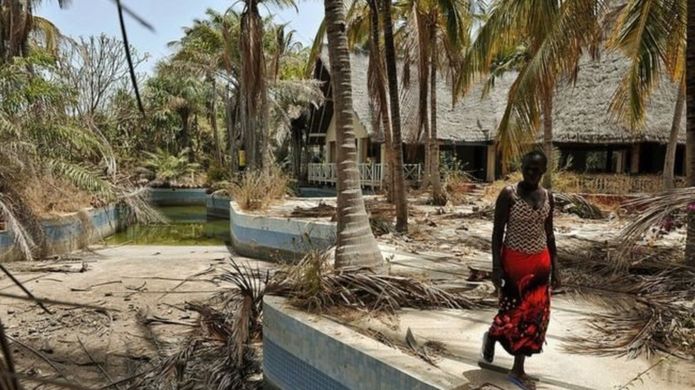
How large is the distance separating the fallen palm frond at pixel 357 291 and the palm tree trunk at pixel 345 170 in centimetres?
49

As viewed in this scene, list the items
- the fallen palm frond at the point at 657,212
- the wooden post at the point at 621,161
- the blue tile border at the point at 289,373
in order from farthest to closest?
1. the wooden post at the point at 621,161
2. the fallen palm frond at the point at 657,212
3. the blue tile border at the point at 289,373

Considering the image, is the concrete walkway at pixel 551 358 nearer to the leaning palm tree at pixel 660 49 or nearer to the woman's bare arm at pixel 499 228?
the woman's bare arm at pixel 499 228

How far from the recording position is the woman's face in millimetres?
3301

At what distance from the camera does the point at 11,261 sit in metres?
10.9

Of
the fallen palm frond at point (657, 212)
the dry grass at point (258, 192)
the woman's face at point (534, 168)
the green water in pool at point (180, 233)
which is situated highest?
the woman's face at point (534, 168)

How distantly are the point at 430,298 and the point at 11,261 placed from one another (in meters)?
9.73

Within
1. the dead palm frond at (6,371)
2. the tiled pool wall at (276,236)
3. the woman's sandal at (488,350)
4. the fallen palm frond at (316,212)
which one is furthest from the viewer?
the fallen palm frond at (316,212)

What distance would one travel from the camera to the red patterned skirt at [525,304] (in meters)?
3.34

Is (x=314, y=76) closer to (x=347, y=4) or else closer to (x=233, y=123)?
(x=233, y=123)

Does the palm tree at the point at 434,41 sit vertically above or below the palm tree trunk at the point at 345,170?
above

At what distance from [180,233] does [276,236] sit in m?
6.34

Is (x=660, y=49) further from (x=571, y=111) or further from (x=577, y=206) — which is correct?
(x=571, y=111)

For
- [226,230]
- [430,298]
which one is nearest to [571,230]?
[430,298]

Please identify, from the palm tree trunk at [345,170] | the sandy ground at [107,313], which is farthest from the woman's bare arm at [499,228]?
the sandy ground at [107,313]
